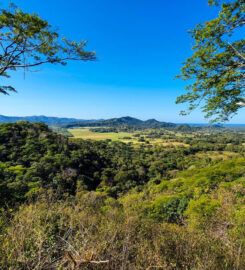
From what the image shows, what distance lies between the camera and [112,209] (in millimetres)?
8867

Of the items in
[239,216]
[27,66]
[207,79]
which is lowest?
[239,216]

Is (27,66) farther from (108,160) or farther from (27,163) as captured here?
(108,160)

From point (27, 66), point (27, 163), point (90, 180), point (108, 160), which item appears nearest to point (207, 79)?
point (27, 66)

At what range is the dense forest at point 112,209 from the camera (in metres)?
3.05

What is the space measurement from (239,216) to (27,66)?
1411 cm

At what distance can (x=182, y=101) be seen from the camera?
23.4 ft

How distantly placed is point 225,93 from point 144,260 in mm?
7758

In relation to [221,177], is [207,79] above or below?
above

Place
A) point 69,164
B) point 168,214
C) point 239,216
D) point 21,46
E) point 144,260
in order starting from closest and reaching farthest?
1. point 144,260
2. point 21,46
3. point 239,216
4. point 168,214
5. point 69,164

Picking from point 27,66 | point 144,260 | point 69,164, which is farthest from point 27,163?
point 144,260

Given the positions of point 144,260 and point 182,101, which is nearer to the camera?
point 144,260

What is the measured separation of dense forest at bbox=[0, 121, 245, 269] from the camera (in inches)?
120

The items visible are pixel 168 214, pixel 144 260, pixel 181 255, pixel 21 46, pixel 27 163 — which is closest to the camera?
pixel 144 260

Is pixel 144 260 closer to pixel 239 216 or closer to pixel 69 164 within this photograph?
pixel 239 216
